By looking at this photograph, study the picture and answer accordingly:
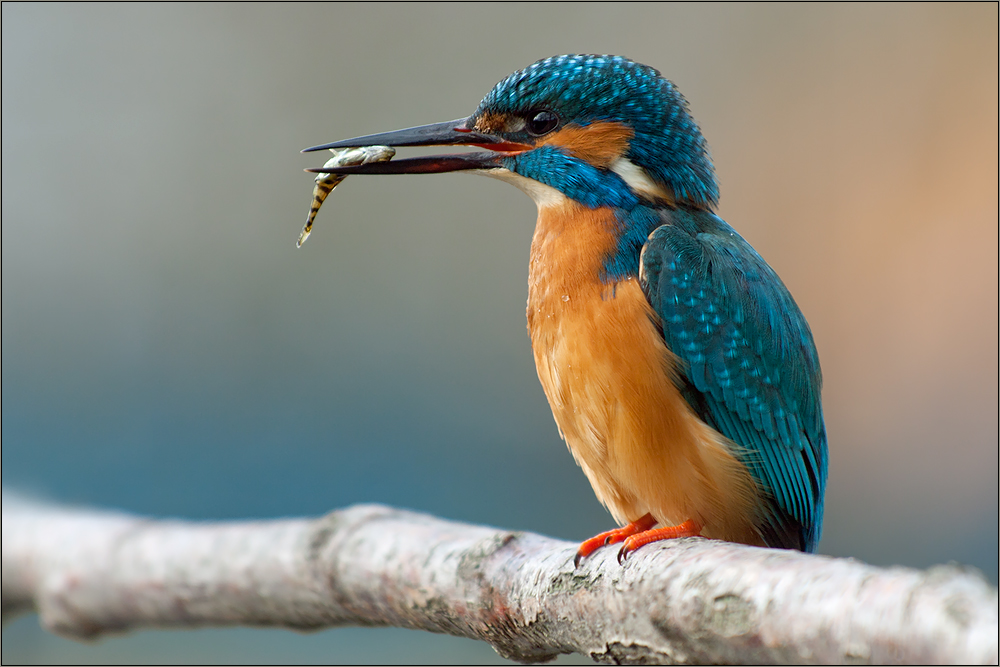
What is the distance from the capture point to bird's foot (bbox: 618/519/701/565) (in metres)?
1.06

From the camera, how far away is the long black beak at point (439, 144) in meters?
1.36

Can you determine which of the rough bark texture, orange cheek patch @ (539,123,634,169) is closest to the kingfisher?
orange cheek patch @ (539,123,634,169)

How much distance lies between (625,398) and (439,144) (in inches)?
21.0

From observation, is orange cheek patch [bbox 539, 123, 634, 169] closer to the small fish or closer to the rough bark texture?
the small fish

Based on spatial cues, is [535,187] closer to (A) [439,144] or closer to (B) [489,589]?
(A) [439,144]

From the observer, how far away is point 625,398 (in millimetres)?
1242

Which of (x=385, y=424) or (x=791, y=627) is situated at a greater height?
(x=791, y=627)

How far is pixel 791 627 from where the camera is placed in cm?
73

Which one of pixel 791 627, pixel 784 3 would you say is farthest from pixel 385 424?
pixel 791 627

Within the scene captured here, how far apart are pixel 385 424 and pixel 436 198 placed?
2.79 feet

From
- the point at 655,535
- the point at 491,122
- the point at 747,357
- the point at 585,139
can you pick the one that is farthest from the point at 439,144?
the point at 655,535

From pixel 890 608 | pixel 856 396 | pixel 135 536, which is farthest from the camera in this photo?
pixel 856 396

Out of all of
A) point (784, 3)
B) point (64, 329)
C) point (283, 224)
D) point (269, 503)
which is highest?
point (784, 3)

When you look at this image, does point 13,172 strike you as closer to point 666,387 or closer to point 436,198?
point 436,198
